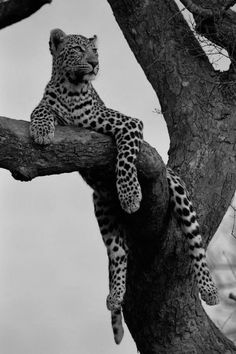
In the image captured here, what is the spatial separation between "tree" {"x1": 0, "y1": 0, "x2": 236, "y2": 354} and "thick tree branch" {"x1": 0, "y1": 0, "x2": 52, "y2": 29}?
1919mm

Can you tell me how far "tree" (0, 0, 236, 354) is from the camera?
8672 mm

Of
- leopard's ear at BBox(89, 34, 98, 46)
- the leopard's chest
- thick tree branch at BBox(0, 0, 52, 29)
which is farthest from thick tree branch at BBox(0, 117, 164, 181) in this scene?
thick tree branch at BBox(0, 0, 52, 29)

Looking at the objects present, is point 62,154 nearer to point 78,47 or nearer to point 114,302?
point 78,47

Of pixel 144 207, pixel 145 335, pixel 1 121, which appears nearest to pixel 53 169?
pixel 1 121

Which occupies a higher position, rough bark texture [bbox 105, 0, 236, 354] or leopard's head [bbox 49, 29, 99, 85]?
leopard's head [bbox 49, 29, 99, 85]

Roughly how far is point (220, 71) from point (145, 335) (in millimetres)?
3600

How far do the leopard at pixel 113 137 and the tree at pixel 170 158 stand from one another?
6.0 inches

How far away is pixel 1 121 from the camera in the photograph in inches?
322

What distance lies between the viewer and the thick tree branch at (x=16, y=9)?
6234 mm

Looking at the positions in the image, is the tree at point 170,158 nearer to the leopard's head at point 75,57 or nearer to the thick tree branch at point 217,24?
the thick tree branch at point 217,24

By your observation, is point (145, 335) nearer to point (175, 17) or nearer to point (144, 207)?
point (144, 207)

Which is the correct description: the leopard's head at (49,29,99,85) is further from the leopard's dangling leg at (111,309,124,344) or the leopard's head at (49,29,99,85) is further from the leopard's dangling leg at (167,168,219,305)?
the leopard's dangling leg at (111,309,124,344)

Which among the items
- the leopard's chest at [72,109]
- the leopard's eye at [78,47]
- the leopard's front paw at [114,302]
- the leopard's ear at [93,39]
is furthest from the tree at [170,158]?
the leopard's ear at [93,39]

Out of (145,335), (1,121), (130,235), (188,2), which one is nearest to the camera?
(1,121)
